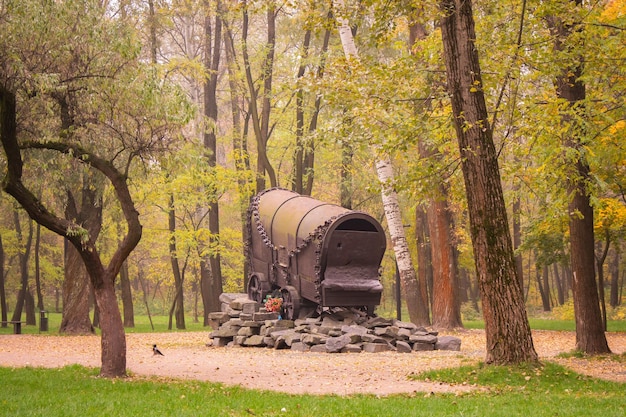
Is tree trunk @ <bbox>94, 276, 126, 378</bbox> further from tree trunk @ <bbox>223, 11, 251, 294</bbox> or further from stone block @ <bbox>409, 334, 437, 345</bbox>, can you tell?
tree trunk @ <bbox>223, 11, 251, 294</bbox>

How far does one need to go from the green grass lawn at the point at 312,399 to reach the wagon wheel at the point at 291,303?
6940 millimetres

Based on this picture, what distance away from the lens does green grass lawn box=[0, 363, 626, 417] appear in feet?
25.2

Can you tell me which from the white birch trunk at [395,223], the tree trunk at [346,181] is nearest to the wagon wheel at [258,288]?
the white birch trunk at [395,223]

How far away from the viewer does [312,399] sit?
8609 mm

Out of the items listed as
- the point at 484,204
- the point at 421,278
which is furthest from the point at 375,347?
the point at 421,278

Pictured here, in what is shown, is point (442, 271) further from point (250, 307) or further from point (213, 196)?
point (213, 196)

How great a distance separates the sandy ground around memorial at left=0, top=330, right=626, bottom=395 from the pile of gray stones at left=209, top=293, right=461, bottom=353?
398 millimetres

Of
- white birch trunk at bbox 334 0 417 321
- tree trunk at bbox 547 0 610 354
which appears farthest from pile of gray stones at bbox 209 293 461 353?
tree trunk at bbox 547 0 610 354

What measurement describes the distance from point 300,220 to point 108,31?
7.25 m

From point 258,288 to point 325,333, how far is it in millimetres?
3612

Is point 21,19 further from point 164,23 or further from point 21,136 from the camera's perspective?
point 164,23

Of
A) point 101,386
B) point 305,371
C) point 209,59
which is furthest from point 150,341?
point 209,59

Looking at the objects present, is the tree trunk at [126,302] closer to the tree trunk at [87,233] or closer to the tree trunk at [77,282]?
the tree trunk at [77,282]

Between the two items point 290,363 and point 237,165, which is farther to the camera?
point 237,165
